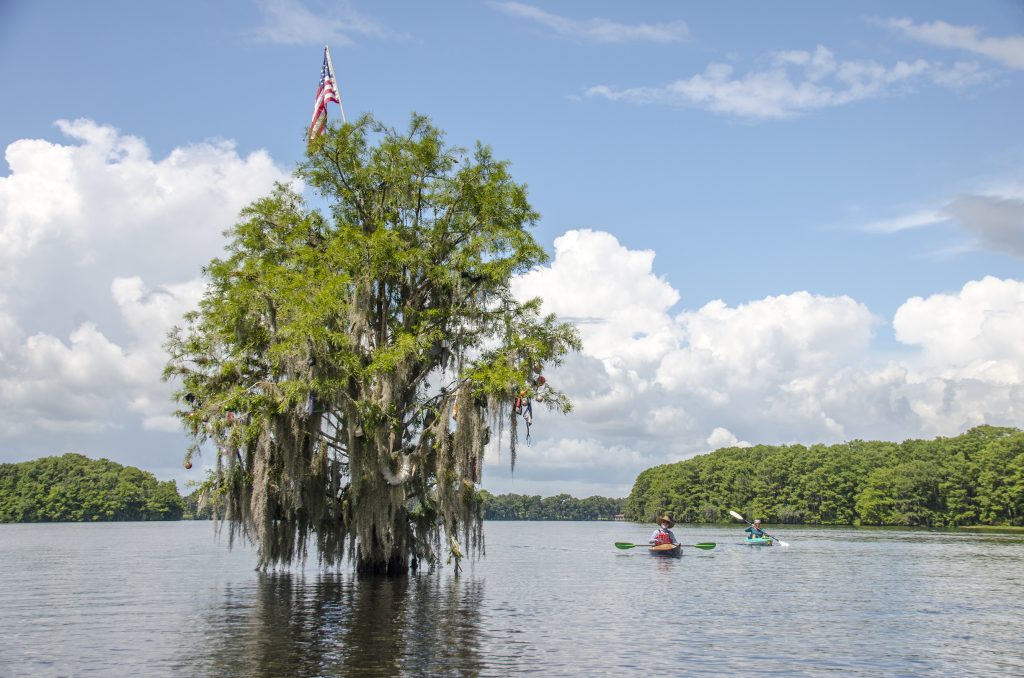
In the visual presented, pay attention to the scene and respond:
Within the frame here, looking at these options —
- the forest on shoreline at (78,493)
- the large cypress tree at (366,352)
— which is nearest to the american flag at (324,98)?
the large cypress tree at (366,352)

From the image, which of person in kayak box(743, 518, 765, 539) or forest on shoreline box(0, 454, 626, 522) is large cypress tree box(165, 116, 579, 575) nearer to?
person in kayak box(743, 518, 765, 539)

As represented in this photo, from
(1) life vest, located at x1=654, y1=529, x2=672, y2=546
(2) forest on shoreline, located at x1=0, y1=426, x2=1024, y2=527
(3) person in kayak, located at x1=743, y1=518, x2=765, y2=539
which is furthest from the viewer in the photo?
(2) forest on shoreline, located at x1=0, y1=426, x2=1024, y2=527

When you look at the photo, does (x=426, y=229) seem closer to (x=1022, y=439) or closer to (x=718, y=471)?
(x=1022, y=439)

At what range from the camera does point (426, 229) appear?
2883 centimetres

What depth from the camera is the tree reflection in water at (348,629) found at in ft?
50.4

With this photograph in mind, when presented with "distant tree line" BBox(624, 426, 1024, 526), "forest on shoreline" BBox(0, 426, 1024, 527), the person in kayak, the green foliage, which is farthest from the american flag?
the green foliage

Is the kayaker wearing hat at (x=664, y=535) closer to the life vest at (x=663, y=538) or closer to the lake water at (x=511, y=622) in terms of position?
the life vest at (x=663, y=538)

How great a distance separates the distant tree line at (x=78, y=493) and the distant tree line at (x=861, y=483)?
3438 inches

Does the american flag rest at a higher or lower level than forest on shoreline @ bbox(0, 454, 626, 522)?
higher

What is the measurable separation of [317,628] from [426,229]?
46.4 ft

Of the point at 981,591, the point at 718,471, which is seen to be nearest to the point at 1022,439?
the point at 718,471

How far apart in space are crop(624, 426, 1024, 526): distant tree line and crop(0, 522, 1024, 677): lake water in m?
68.1

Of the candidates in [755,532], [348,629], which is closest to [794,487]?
[755,532]

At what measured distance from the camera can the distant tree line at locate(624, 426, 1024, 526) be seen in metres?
97.7
